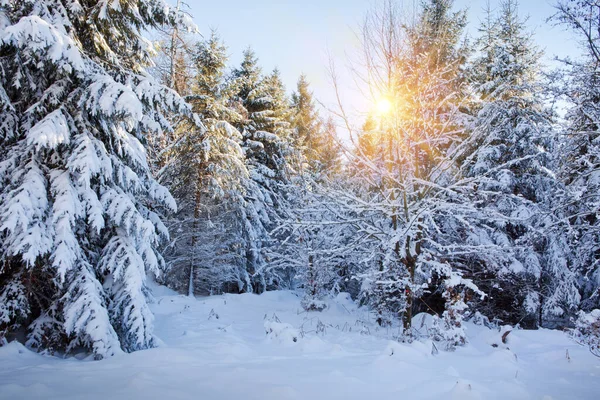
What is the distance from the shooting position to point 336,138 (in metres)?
6.14

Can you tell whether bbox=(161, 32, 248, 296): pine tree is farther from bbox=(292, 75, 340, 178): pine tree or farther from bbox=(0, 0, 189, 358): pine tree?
bbox=(0, 0, 189, 358): pine tree

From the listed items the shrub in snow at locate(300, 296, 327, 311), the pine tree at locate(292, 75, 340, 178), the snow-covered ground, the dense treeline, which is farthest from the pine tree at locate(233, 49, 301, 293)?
the snow-covered ground

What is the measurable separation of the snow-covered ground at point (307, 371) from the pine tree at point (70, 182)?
678 millimetres

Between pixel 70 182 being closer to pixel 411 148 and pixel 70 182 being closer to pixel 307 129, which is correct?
pixel 411 148

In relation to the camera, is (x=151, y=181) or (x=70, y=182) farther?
(x=151, y=181)

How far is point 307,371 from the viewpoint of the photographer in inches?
156

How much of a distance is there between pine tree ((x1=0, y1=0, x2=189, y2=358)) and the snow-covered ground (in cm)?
68

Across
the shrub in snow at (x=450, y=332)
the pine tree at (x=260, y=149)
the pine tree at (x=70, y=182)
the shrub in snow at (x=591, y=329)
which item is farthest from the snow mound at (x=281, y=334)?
the pine tree at (x=260, y=149)

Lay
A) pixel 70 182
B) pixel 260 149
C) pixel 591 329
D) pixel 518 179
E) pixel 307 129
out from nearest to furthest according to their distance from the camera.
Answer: pixel 591 329 < pixel 70 182 < pixel 518 179 < pixel 260 149 < pixel 307 129

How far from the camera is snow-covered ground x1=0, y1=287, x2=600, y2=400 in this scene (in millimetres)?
3215

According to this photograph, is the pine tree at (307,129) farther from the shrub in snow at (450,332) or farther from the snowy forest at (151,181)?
the shrub in snow at (450,332)

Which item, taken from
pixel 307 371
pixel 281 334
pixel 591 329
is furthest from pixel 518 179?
pixel 307 371

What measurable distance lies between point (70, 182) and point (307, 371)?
4.62 m

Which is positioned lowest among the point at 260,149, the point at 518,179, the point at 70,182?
the point at 70,182
